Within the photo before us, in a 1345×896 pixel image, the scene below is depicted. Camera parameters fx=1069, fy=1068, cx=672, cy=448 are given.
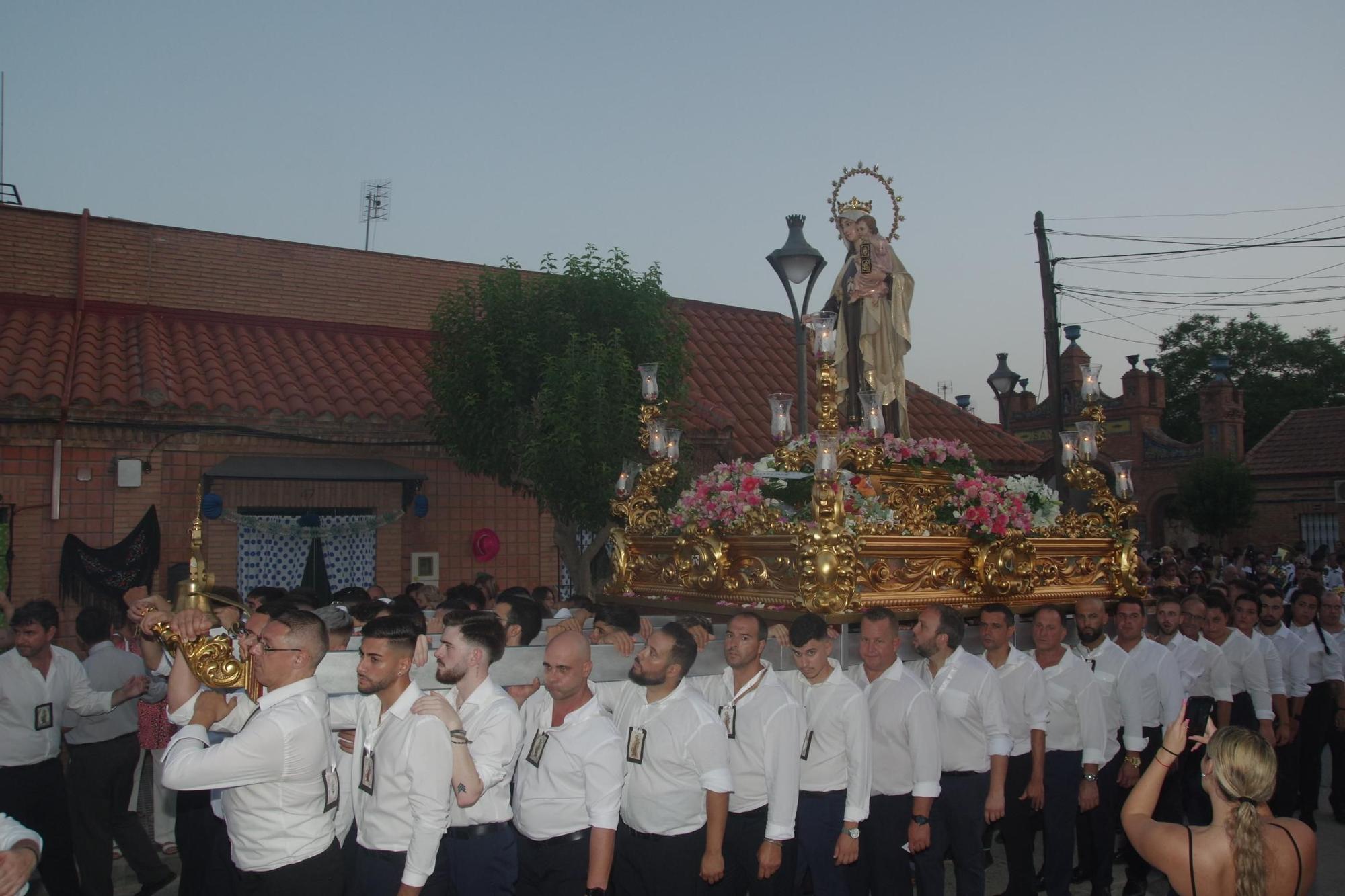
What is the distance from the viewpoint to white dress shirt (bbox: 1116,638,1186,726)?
22.4 feet

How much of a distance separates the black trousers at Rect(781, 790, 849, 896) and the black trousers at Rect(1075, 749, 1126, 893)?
1.90 metres

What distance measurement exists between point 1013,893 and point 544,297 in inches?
289

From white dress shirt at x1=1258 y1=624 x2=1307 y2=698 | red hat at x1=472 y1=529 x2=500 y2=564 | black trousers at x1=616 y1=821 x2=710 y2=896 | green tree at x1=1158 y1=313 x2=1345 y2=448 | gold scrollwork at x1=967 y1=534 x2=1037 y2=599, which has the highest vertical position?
green tree at x1=1158 y1=313 x2=1345 y2=448

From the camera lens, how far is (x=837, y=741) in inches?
204

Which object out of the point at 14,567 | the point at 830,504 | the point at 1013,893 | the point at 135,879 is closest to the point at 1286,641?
the point at 1013,893

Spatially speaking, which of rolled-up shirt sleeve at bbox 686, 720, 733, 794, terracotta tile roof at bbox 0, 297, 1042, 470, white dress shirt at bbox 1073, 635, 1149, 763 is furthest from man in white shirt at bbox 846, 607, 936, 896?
terracotta tile roof at bbox 0, 297, 1042, 470

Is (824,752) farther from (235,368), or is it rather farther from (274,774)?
(235,368)

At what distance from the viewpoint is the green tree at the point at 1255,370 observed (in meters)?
43.8

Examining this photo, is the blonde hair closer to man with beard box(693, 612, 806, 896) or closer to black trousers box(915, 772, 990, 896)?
man with beard box(693, 612, 806, 896)

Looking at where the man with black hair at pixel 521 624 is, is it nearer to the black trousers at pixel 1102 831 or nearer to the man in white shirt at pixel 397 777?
the man in white shirt at pixel 397 777

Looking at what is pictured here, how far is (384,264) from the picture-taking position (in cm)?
1518

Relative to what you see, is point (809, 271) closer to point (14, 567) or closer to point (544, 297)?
point (544, 297)

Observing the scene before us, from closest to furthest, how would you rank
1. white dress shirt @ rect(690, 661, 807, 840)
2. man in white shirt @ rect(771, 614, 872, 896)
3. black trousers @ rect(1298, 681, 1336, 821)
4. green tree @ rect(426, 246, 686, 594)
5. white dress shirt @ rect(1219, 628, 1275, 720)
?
white dress shirt @ rect(690, 661, 807, 840), man in white shirt @ rect(771, 614, 872, 896), white dress shirt @ rect(1219, 628, 1275, 720), black trousers @ rect(1298, 681, 1336, 821), green tree @ rect(426, 246, 686, 594)

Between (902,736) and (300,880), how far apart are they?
115 inches
